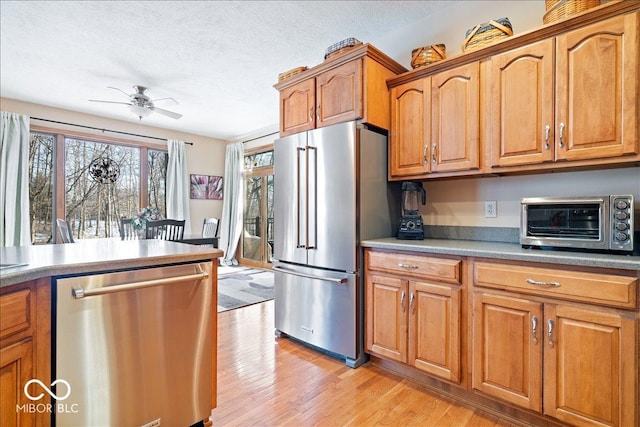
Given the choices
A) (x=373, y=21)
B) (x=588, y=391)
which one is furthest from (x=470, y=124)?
(x=588, y=391)

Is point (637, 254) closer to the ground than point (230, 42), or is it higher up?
closer to the ground

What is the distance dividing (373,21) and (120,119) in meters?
4.61

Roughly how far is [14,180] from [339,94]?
468 centimetres

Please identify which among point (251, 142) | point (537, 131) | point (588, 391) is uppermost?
point (251, 142)

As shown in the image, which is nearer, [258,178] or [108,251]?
[108,251]

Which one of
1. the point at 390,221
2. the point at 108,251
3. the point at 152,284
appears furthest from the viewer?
the point at 390,221

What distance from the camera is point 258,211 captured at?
Answer: 20.1 feet

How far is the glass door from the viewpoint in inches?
232

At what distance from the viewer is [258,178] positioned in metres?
6.12

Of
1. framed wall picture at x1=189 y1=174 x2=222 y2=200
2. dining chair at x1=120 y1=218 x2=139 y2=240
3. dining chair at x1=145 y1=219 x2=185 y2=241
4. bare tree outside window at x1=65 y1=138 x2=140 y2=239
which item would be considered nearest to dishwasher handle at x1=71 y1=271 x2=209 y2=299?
dining chair at x1=145 y1=219 x2=185 y2=241

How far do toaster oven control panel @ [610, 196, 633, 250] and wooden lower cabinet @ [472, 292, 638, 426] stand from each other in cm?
35

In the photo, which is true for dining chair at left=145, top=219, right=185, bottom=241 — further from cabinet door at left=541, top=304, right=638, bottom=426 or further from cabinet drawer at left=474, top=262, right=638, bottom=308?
cabinet door at left=541, top=304, right=638, bottom=426

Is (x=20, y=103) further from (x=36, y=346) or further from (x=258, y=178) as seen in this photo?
(x=36, y=346)

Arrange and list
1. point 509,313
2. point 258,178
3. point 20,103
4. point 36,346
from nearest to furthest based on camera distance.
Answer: point 36,346 → point 509,313 → point 20,103 → point 258,178
